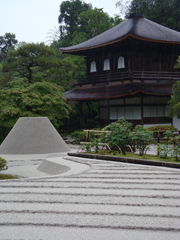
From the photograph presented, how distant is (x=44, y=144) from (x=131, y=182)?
801 centimetres

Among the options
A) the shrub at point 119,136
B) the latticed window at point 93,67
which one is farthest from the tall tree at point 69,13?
the shrub at point 119,136

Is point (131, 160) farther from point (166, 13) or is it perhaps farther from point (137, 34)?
point (166, 13)

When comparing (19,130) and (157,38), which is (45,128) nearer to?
(19,130)

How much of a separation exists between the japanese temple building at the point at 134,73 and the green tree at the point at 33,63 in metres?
2.28

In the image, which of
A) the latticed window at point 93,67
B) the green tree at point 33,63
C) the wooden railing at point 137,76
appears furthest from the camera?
the latticed window at point 93,67

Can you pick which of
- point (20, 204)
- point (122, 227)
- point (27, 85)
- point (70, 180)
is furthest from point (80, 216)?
point (27, 85)

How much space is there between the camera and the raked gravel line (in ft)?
13.8

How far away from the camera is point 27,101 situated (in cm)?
1839

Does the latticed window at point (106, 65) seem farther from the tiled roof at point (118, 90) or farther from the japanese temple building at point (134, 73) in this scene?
the tiled roof at point (118, 90)

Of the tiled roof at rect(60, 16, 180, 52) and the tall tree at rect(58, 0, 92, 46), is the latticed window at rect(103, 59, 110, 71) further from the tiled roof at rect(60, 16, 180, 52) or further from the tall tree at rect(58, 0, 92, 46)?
the tall tree at rect(58, 0, 92, 46)

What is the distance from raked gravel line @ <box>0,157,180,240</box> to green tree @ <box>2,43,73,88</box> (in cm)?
1444

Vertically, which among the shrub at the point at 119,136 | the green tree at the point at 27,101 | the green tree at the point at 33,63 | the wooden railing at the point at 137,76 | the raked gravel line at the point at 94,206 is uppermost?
the green tree at the point at 33,63

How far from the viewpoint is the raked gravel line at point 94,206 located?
421cm

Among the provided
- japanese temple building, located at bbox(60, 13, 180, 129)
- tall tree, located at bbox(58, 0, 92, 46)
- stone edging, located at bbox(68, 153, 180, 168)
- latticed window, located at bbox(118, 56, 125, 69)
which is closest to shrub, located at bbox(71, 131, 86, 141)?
japanese temple building, located at bbox(60, 13, 180, 129)
